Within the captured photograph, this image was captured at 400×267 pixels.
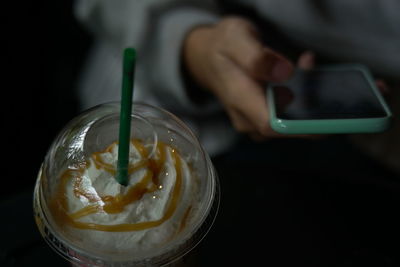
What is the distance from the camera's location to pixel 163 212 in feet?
1.81

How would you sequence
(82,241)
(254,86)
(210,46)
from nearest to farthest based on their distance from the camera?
(82,241) → (254,86) → (210,46)

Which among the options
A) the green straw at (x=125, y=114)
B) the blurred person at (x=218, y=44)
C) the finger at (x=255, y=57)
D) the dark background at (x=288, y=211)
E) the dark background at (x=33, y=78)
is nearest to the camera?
the green straw at (x=125, y=114)

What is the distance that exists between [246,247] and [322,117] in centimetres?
24

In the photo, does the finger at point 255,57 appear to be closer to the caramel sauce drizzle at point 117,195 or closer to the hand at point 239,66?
the hand at point 239,66

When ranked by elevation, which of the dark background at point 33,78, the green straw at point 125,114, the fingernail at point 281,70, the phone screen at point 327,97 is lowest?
the dark background at point 33,78

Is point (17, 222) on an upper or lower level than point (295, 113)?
lower

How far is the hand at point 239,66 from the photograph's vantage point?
821 millimetres

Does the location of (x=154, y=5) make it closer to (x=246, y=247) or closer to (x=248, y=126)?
(x=248, y=126)

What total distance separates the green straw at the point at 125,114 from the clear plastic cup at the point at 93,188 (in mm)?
48

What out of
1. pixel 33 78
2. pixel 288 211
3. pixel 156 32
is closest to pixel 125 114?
pixel 288 211

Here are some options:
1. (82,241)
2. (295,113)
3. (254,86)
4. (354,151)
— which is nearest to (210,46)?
(254,86)

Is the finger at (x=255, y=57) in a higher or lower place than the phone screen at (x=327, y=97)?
higher

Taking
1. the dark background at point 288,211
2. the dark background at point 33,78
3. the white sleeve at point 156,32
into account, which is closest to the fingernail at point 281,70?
the dark background at point 288,211

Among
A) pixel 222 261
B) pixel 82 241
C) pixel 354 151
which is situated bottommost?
pixel 354 151
